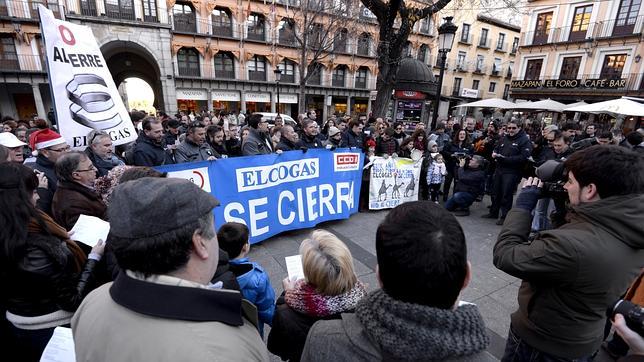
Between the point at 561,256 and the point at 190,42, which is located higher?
the point at 190,42

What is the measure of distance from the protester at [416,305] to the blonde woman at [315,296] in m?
0.69

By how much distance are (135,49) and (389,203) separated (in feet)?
80.7

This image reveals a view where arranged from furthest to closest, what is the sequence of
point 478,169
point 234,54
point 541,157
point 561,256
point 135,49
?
point 234,54 < point 135,49 < point 478,169 < point 541,157 < point 561,256

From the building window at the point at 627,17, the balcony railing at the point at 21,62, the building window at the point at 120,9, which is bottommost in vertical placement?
the balcony railing at the point at 21,62

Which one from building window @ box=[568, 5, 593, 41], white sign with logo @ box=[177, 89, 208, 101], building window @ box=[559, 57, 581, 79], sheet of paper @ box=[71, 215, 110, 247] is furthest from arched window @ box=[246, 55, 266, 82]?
sheet of paper @ box=[71, 215, 110, 247]

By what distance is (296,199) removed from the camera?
199 inches

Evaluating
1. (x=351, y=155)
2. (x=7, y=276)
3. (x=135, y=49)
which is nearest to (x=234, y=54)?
(x=135, y=49)

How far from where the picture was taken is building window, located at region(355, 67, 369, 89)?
3182cm

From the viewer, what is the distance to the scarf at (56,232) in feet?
5.55

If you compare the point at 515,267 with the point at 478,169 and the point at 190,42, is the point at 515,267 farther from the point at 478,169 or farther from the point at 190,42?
the point at 190,42

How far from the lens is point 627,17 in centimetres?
2155

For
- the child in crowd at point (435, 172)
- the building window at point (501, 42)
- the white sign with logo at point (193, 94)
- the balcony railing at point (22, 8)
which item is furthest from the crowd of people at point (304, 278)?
the building window at point (501, 42)

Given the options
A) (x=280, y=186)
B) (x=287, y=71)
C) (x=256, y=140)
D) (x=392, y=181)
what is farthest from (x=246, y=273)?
(x=287, y=71)

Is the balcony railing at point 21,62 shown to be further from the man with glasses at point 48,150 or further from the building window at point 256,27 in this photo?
the man with glasses at point 48,150
